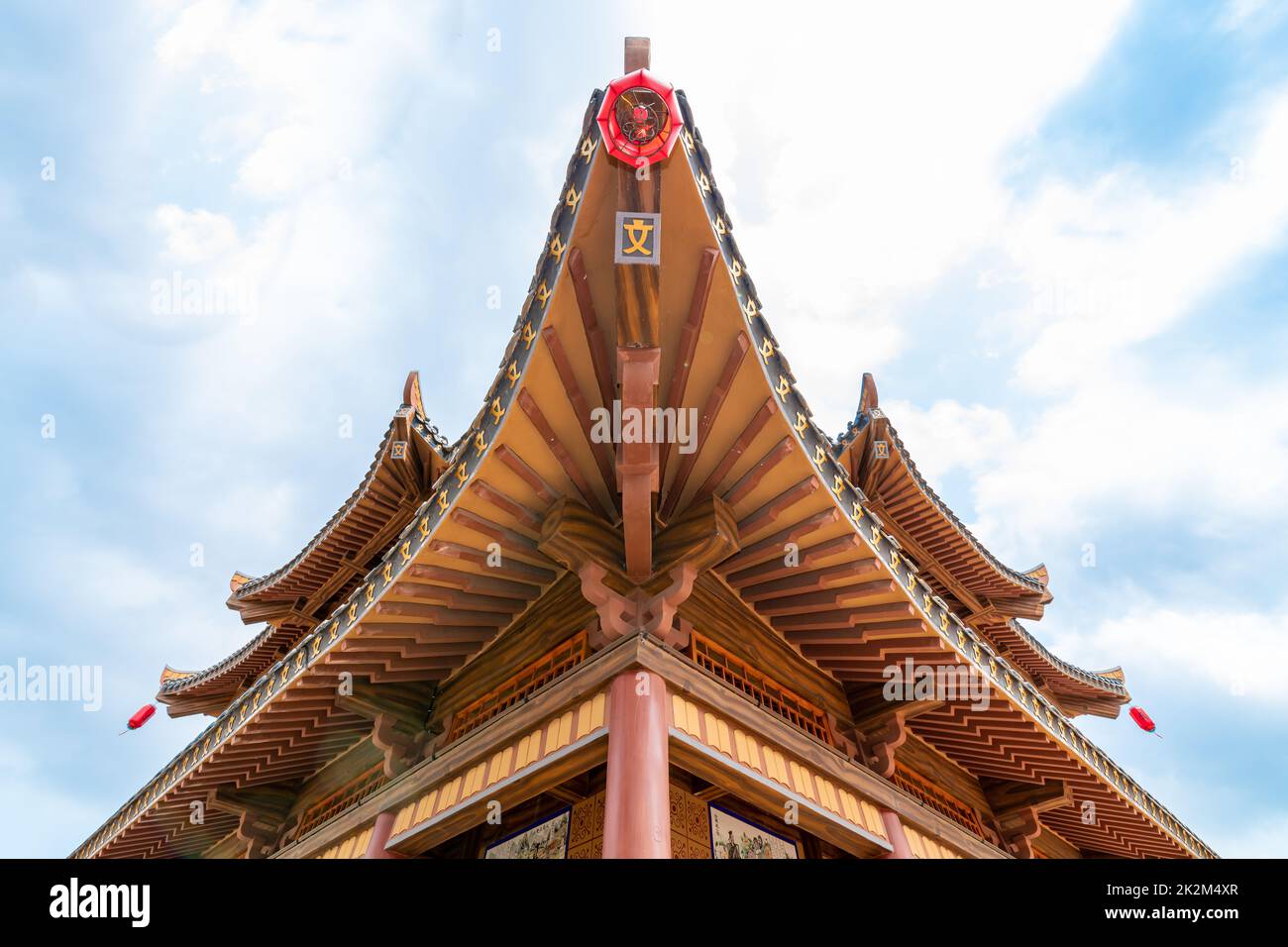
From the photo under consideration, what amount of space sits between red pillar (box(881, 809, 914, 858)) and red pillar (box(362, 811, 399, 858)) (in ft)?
15.9

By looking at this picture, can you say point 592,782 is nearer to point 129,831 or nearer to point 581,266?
point 581,266

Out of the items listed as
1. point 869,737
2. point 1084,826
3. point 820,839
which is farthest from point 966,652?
point 1084,826

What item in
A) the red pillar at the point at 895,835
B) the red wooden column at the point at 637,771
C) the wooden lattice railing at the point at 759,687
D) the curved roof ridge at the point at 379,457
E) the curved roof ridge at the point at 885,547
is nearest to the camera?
the red wooden column at the point at 637,771

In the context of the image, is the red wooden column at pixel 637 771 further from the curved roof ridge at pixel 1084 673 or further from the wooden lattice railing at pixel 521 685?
the curved roof ridge at pixel 1084 673

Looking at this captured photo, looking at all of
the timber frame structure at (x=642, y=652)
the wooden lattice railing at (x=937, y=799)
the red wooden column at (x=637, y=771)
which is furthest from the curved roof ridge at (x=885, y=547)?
the red wooden column at (x=637, y=771)

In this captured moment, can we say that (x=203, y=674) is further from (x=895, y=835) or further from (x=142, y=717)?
(x=895, y=835)

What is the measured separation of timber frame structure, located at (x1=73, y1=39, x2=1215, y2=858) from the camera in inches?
227

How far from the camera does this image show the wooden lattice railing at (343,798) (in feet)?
29.9

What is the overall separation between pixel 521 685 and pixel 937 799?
523cm

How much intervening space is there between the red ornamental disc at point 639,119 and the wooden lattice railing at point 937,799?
706 cm

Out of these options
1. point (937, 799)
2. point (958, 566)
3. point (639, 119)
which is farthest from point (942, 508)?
point (639, 119)

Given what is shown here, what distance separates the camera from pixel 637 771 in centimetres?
569
